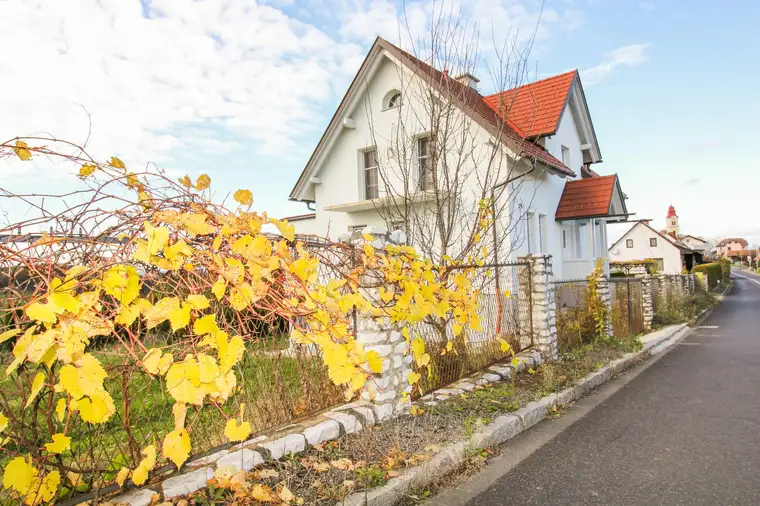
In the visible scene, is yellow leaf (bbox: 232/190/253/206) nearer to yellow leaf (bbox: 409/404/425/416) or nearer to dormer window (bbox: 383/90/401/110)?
yellow leaf (bbox: 409/404/425/416)

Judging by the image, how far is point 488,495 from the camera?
10.9 ft

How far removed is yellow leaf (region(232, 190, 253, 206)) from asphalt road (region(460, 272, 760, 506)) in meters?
2.54

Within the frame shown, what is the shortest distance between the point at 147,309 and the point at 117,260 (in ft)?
1.76

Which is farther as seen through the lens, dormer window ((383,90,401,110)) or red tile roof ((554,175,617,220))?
red tile roof ((554,175,617,220))

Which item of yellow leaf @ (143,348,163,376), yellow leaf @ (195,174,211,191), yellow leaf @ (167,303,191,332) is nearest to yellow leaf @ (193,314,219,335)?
yellow leaf @ (167,303,191,332)

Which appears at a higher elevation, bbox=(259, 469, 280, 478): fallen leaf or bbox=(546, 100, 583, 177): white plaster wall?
bbox=(546, 100, 583, 177): white plaster wall

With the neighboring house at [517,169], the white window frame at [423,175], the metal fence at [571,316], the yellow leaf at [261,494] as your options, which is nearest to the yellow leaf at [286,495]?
the yellow leaf at [261,494]

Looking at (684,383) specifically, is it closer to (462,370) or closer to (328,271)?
(462,370)

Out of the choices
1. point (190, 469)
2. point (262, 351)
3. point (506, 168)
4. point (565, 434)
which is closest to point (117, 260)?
point (190, 469)

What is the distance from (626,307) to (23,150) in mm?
11706

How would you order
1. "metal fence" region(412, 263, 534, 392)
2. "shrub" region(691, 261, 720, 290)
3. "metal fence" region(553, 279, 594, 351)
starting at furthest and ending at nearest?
"shrub" region(691, 261, 720, 290), "metal fence" region(553, 279, 594, 351), "metal fence" region(412, 263, 534, 392)

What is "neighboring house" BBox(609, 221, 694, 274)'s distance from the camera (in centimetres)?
4441

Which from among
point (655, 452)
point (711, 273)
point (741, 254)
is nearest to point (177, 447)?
point (655, 452)

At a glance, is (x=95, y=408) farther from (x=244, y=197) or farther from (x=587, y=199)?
(x=587, y=199)
